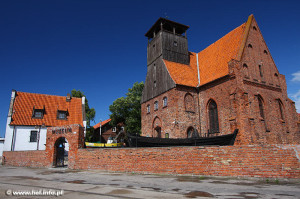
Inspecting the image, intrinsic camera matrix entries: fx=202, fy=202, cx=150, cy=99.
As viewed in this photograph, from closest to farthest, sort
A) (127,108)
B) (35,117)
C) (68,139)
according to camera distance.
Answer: (68,139)
(35,117)
(127,108)

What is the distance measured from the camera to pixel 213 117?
19.8m

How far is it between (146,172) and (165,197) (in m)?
5.84

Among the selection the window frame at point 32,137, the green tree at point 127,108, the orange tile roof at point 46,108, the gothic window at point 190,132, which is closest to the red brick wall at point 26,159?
the window frame at point 32,137

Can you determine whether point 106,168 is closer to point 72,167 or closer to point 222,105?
point 72,167

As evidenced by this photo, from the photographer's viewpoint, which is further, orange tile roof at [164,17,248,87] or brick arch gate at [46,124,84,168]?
orange tile roof at [164,17,248,87]

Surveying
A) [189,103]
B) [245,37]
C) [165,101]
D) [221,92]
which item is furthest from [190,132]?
[245,37]

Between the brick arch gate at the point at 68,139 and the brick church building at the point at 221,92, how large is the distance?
29.6 feet

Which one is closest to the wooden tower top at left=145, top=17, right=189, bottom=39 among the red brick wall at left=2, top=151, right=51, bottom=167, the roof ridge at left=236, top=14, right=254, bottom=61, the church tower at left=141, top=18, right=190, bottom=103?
the church tower at left=141, top=18, right=190, bottom=103

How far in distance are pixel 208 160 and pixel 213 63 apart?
1518cm

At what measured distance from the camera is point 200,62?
25781 mm

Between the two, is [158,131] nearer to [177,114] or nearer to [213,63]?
[177,114]

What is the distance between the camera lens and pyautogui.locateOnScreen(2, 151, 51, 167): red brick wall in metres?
16.7

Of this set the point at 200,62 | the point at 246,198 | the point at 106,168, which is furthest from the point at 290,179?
the point at 200,62

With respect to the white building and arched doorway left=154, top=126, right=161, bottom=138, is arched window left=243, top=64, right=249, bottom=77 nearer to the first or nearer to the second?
arched doorway left=154, top=126, right=161, bottom=138
